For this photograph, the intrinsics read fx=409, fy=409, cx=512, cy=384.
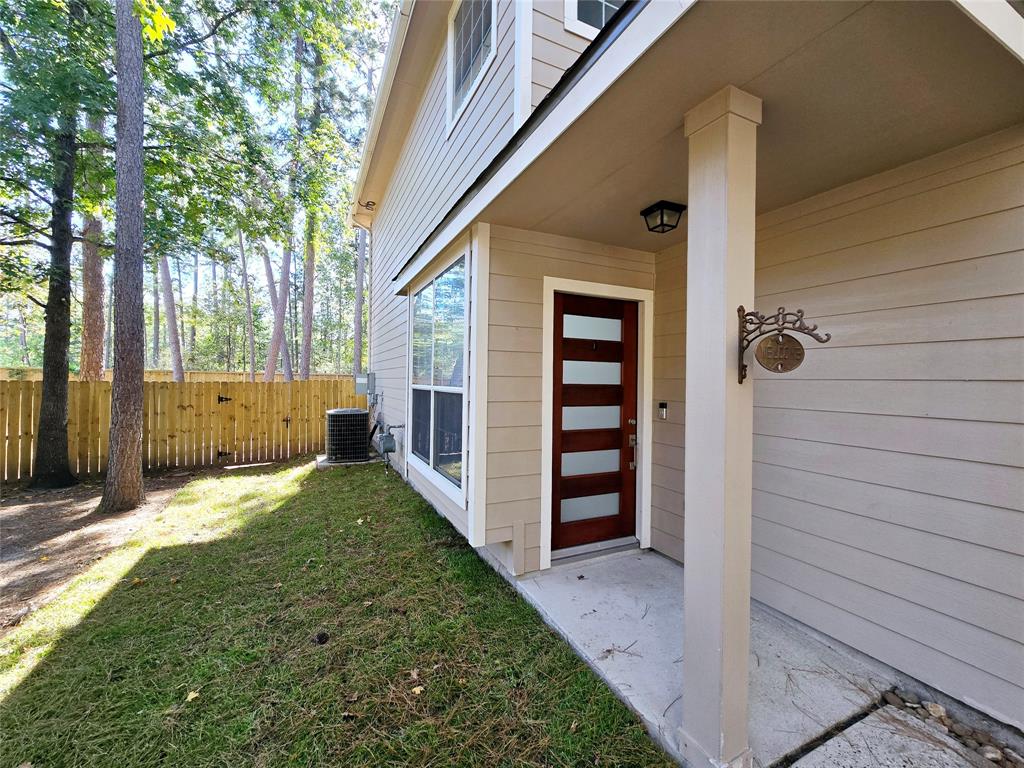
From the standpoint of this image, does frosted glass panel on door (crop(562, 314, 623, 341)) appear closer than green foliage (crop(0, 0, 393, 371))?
Yes

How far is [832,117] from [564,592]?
284cm

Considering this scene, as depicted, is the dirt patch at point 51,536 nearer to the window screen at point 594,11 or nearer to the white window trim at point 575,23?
the white window trim at point 575,23

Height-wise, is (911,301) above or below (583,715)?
above

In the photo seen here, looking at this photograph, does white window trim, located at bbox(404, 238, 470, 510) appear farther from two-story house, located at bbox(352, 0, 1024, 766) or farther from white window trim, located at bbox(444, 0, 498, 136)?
white window trim, located at bbox(444, 0, 498, 136)

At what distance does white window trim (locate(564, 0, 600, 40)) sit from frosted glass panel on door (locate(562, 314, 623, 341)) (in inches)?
86.3

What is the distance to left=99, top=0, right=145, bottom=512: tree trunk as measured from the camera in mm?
4668

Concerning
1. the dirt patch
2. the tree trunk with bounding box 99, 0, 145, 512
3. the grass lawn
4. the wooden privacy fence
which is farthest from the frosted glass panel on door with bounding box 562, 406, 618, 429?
the wooden privacy fence

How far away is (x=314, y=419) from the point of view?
26.6ft

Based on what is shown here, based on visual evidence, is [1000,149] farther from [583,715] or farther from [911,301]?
[583,715]

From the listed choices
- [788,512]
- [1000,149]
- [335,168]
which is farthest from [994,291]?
[335,168]

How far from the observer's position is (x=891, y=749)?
162 centimetres

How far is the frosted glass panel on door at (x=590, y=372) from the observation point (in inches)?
128

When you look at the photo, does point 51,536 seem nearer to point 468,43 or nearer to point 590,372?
point 590,372

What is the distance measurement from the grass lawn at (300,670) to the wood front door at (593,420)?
2.72 ft
